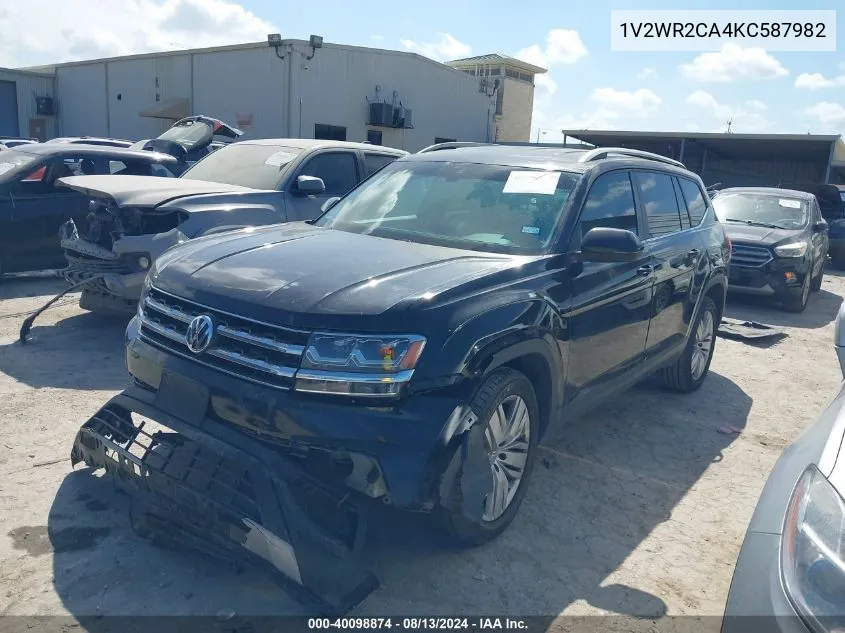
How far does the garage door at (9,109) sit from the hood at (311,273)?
3207 cm

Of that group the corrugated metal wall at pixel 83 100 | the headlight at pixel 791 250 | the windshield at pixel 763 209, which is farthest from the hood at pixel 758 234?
the corrugated metal wall at pixel 83 100

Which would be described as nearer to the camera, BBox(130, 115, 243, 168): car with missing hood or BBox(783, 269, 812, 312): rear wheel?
BBox(783, 269, 812, 312): rear wheel

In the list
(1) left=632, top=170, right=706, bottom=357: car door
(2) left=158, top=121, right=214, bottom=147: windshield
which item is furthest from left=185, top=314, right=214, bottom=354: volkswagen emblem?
(2) left=158, top=121, right=214, bottom=147: windshield

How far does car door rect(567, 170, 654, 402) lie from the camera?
3783mm

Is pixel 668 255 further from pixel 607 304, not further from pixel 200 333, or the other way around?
pixel 200 333

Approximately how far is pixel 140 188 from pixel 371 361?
420cm

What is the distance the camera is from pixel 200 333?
3.00 metres

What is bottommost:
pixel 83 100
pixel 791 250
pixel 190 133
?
pixel 791 250

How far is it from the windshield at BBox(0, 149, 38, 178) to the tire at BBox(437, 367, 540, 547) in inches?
273

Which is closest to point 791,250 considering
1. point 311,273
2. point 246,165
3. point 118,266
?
point 246,165

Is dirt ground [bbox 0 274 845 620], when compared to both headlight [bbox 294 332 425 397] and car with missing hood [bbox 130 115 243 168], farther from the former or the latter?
car with missing hood [bbox 130 115 243 168]

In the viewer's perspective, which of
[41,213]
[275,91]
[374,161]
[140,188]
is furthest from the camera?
[275,91]

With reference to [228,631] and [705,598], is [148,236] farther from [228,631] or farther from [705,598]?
[705,598]

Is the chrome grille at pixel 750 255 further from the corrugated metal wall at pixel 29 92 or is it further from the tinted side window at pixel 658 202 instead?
the corrugated metal wall at pixel 29 92
